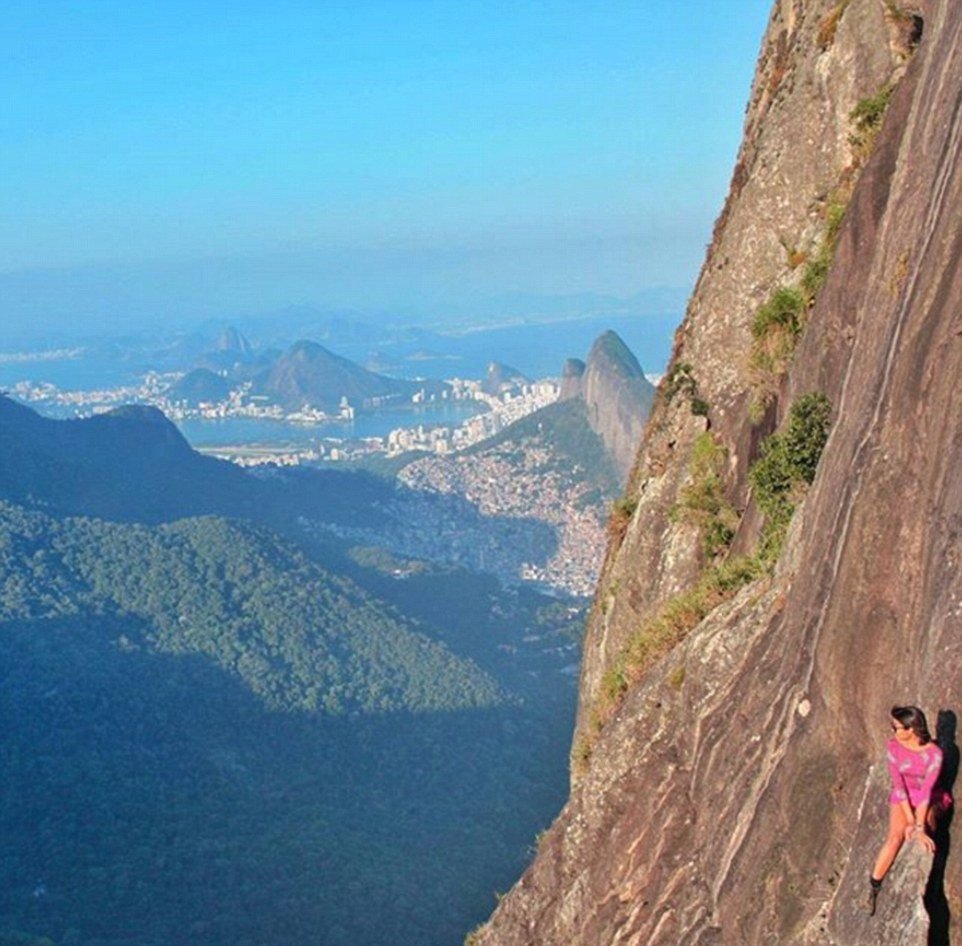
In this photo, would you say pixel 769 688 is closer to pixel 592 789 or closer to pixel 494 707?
pixel 592 789

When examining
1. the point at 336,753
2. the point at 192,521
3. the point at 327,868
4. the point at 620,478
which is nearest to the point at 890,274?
the point at 327,868

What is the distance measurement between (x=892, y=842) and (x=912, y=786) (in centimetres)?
33

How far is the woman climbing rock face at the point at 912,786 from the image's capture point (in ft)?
21.2

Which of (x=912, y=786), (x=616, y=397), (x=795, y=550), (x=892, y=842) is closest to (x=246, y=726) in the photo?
(x=795, y=550)

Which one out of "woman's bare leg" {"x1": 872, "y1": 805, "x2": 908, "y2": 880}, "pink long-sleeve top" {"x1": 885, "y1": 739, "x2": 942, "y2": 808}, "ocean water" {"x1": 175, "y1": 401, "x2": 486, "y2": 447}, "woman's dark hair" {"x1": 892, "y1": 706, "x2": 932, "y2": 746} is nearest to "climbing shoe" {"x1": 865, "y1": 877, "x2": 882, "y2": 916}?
"woman's bare leg" {"x1": 872, "y1": 805, "x2": 908, "y2": 880}

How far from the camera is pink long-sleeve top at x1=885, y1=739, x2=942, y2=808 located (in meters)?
6.45

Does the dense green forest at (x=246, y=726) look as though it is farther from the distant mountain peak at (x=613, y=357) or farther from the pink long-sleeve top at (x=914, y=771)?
the distant mountain peak at (x=613, y=357)

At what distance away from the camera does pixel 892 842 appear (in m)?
6.62

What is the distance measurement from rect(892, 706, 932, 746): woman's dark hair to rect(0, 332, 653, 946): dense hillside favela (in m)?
34.6

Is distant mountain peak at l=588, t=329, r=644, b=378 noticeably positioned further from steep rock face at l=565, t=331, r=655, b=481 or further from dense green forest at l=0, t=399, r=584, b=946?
dense green forest at l=0, t=399, r=584, b=946

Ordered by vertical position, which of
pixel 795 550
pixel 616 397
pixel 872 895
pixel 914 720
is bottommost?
pixel 872 895

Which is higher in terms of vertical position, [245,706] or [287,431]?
[287,431]

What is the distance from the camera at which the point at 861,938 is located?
6945 millimetres

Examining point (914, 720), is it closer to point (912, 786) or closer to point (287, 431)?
point (912, 786)
